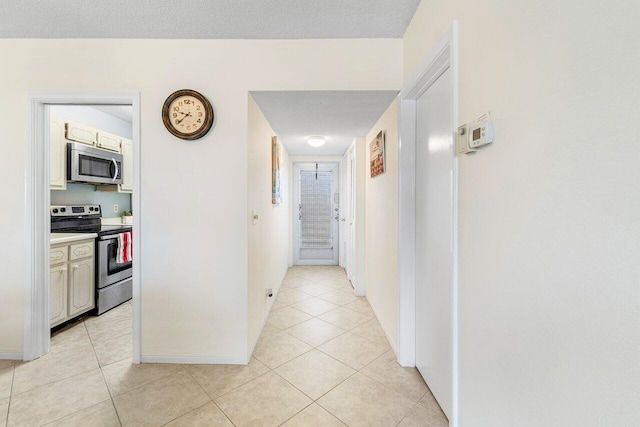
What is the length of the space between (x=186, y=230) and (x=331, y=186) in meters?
3.51

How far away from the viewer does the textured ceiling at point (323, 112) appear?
212 centimetres

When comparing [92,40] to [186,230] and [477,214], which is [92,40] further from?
[477,214]

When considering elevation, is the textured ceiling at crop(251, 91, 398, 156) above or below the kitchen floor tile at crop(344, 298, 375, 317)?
above

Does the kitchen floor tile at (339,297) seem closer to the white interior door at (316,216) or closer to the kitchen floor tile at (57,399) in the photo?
the white interior door at (316,216)

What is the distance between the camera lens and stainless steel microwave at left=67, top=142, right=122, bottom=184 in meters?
2.86

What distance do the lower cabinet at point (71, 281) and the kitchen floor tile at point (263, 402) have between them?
1896 mm

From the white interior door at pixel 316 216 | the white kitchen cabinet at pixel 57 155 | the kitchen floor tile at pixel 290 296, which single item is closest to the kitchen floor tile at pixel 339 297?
the kitchen floor tile at pixel 290 296

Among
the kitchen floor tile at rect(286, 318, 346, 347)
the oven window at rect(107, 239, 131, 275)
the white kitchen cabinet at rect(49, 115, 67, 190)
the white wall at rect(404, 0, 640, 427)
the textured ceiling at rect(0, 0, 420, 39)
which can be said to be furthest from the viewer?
the oven window at rect(107, 239, 131, 275)

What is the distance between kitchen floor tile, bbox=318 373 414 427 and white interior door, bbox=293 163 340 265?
139 inches

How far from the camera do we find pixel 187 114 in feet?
6.50

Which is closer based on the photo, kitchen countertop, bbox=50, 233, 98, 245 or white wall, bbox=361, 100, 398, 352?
white wall, bbox=361, 100, 398, 352

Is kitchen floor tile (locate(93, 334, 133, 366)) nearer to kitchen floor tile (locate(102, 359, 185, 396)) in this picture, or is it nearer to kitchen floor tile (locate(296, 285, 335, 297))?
kitchen floor tile (locate(102, 359, 185, 396))

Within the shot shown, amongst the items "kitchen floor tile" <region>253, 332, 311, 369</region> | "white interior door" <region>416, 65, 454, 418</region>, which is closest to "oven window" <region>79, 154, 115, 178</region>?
"kitchen floor tile" <region>253, 332, 311, 369</region>

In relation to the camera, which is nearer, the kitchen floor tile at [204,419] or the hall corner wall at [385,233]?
the kitchen floor tile at [204,419]
